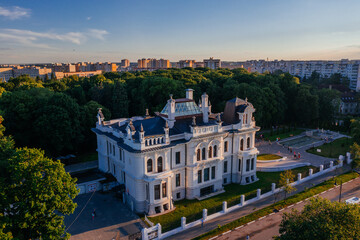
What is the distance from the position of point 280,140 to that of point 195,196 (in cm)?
3169

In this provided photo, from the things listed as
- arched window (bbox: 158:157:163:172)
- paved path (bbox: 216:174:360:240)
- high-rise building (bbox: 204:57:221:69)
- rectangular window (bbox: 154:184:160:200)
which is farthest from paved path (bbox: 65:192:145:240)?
high-rise building (bbox: 204:57:221:69)

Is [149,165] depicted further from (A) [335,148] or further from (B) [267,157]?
(A) [335,148]

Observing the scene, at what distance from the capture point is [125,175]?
101 feet

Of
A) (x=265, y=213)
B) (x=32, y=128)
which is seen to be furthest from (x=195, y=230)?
(x=32, y=128)

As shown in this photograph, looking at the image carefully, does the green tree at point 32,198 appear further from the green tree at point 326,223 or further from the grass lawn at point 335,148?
the grass lawn at point 335,148

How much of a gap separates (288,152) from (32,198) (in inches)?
1695

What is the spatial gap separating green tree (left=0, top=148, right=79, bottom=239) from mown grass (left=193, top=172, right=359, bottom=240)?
12.9 metres

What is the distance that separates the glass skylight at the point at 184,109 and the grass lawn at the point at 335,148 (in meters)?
28.0

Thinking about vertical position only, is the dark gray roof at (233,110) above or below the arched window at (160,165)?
above

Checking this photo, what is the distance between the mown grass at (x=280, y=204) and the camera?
85.5 ft

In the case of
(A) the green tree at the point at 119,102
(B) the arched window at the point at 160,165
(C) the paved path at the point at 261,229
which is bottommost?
(C) the paved path at the point at 261,229

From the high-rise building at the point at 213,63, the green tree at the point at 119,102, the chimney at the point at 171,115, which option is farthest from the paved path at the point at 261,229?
the high-rise building at the point at 213,63

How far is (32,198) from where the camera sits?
60.7ft

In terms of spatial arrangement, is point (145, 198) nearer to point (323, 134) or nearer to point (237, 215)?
point (237, 215)
